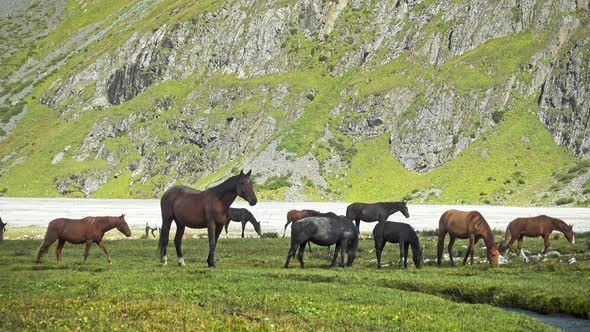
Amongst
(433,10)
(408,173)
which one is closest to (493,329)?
(408,173)

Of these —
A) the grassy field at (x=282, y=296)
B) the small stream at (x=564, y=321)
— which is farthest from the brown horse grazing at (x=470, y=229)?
the small stream at (x=564, y=321)

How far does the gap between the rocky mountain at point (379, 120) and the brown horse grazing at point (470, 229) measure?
90941 mm

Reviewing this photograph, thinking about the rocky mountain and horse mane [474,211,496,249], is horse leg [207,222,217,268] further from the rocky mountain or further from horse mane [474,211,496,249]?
the rocky mountain

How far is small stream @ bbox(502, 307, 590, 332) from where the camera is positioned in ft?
60.9

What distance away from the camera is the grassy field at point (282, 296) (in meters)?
15.5

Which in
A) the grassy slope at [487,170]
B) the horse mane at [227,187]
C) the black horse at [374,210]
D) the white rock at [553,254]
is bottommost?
the white rock at [553,254]

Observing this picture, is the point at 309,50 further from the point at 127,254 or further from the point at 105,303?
the point at 105,303

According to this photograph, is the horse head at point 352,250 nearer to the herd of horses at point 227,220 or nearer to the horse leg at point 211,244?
the herd of horses at point 227,220

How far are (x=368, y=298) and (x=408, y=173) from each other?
129m

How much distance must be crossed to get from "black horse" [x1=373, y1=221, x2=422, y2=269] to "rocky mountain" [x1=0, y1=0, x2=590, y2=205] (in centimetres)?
9404

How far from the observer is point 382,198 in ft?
447

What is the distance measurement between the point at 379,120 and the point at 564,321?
14410cm

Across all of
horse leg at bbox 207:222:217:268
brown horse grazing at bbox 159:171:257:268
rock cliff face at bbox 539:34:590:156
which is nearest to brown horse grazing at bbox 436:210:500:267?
brown horse grazing at bbox 159:171:257:268

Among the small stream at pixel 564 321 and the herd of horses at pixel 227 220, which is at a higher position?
the herd of horses at pixel 227 220
